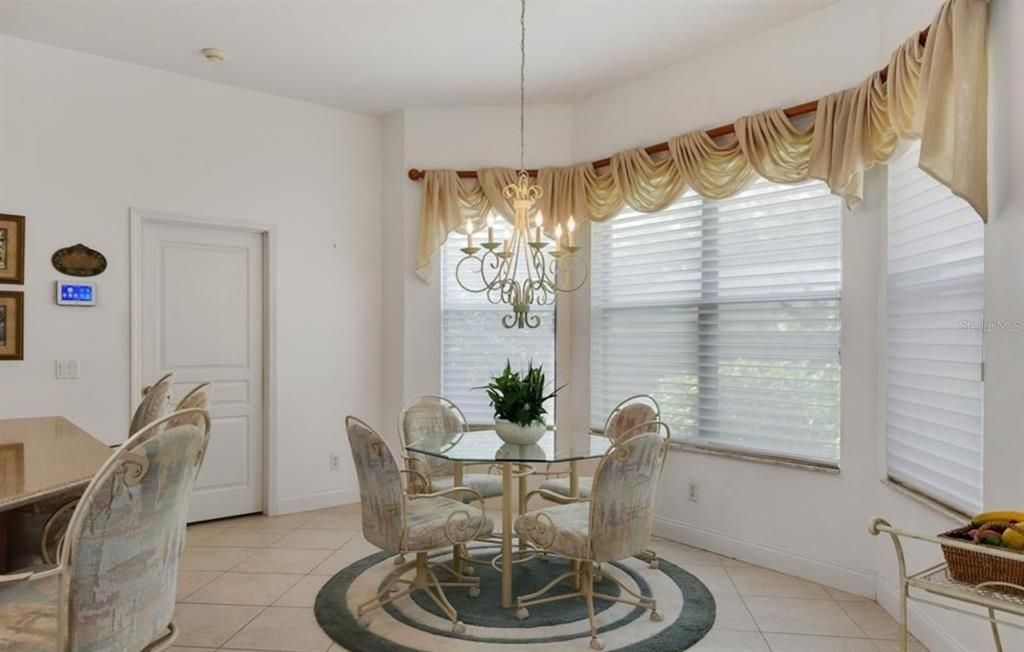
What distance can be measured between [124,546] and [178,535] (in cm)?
23

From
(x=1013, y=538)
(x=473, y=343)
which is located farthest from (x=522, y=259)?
(x=1013, y=538)

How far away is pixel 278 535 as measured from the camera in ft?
13.5

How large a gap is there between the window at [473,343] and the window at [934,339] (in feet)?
7.73

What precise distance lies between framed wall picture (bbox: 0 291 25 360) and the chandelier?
247cm

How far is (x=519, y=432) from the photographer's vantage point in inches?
127

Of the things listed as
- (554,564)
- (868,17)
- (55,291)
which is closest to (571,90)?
(868,17)

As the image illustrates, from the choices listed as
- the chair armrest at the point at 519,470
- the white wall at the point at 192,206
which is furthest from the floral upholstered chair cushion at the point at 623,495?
the white wall at the point at 192,206

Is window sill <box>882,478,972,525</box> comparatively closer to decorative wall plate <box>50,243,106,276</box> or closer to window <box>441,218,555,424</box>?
window <box>441,218,555,424</box>

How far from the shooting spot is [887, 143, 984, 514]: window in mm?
2367

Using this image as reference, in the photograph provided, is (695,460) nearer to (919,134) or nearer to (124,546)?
(919,134)

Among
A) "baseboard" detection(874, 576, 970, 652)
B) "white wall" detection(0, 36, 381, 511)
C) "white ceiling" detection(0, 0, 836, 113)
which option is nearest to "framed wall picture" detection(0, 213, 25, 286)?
"white wall" detection(0, 36, 381, 511)

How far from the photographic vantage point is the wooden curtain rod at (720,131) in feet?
9.44

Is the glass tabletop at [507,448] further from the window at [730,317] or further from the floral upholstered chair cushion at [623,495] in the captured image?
the window at [730,317]

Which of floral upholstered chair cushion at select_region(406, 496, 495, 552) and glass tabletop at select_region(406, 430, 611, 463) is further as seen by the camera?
glass tabletop at select_region(406, 430, 611, 463)
